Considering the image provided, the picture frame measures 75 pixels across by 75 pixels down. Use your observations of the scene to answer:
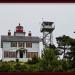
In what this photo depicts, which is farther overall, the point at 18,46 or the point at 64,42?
the point at 18,46

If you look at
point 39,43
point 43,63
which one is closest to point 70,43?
point 43,63

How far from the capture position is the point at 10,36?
279 cm

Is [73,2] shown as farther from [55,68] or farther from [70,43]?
[70,43]

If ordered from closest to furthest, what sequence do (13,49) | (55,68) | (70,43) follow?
(55,68), (70,43), (13,49)

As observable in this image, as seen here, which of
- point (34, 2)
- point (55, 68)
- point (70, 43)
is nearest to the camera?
point (34, 2)

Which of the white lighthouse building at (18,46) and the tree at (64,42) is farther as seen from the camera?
the white lighthouse building at (18,46)

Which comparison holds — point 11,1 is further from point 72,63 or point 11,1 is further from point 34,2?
point 72,63

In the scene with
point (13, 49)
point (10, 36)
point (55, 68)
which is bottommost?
point (55, 68)

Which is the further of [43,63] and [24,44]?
[24,44]

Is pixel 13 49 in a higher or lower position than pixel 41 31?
lower

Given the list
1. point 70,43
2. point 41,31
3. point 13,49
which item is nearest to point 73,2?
point 70,43

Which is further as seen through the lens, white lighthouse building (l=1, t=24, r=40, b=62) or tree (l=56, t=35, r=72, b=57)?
white lighthouse building (l=1, t=24, r=40, b=62)

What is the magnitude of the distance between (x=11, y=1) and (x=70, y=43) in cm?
104

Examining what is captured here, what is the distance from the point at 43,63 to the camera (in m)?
1.92
